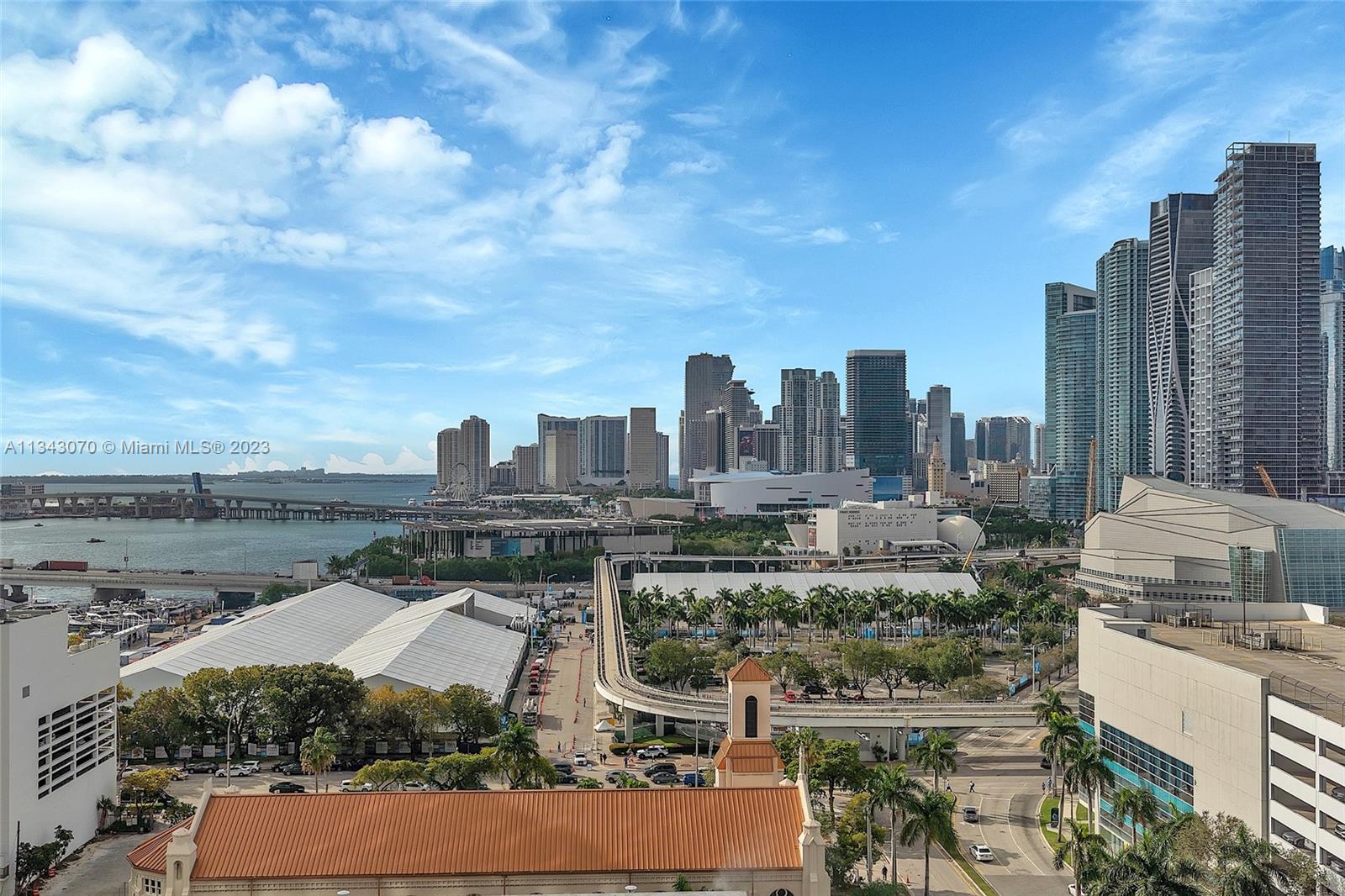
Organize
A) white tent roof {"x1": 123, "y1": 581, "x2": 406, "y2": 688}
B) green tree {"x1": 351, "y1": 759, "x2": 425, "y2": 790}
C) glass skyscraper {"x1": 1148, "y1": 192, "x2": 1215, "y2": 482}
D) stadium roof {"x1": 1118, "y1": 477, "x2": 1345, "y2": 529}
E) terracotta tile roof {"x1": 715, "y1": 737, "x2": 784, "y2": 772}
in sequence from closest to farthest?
terracotta tile roof {"x1": 715, "y1": 737, "x2": 784, "y2": 772} → green tree {"x1": 351, "y1": 759, "x2": 425, "y2": 790} → white tent roof {"x1": 123, "y1": 581, "x2": 406, "y2": 688} → stadium roof {"x1": 1118, "y1": 477, "x2": 1345, "y2": 529} → glass skyscraper {"x1": 1148, "y1": 192, "x2": 1215, "y2": 482}

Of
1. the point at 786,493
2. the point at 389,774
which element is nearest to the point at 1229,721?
the point at 389,774

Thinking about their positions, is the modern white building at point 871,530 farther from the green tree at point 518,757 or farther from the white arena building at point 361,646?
the green tree at point 518,757

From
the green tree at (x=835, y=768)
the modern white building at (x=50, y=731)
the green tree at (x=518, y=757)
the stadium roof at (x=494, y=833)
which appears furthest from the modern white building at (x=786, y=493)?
the stadium roof at (x=494, y=833)

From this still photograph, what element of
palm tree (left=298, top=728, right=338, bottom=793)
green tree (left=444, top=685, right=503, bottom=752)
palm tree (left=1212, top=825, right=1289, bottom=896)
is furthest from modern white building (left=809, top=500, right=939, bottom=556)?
palm tree (left=1212, top=825, right=1289, bottom=896)

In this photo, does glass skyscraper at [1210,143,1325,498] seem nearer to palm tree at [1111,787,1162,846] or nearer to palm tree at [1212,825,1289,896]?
palm tree at [1111,787,1162,846]

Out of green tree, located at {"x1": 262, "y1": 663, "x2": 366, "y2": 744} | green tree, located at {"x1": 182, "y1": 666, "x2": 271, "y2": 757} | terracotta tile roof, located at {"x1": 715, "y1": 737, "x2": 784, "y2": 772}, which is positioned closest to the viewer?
terracotta tile roof, located at {"x1": 715, "y1": 737, "x2": 784, "y2": 772}

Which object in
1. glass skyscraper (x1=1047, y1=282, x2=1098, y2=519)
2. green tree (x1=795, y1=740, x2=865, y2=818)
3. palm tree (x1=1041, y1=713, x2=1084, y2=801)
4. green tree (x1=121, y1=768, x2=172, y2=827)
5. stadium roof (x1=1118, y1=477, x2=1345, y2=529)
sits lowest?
green tree (x1=121, y1=768, x2=172, y2=827)

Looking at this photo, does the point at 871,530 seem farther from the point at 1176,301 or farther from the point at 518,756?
the point at 518,756
